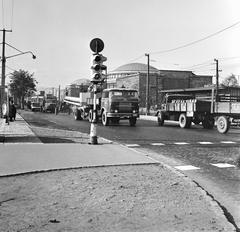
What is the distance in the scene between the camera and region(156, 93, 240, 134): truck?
1695 centimetres

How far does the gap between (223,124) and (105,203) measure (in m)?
13.7

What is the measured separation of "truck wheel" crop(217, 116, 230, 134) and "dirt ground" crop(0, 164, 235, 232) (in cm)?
1120

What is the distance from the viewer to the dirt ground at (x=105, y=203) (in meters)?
3.61

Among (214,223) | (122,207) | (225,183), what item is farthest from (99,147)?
(214,223)

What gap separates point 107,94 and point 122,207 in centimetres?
1784

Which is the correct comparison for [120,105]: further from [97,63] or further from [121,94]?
[97,63]

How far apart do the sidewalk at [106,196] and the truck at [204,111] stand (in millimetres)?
10299

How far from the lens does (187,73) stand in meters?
68.7

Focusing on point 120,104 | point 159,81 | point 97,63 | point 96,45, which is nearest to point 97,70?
point 97,63

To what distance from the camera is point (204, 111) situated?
63.2 ft

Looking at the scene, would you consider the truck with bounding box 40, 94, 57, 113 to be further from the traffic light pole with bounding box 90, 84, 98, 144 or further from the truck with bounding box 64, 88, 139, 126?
the traffic light pole with bounding box 90, 84, 98, 144

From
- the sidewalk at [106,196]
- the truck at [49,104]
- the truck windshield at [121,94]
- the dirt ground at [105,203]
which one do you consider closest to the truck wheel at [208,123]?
the truck windshield at [121,94]

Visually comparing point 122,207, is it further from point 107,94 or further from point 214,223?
point 107,94

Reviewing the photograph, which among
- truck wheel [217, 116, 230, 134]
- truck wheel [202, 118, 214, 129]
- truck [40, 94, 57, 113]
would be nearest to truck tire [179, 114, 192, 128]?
truck wheel [202, 118, 214, 129]
